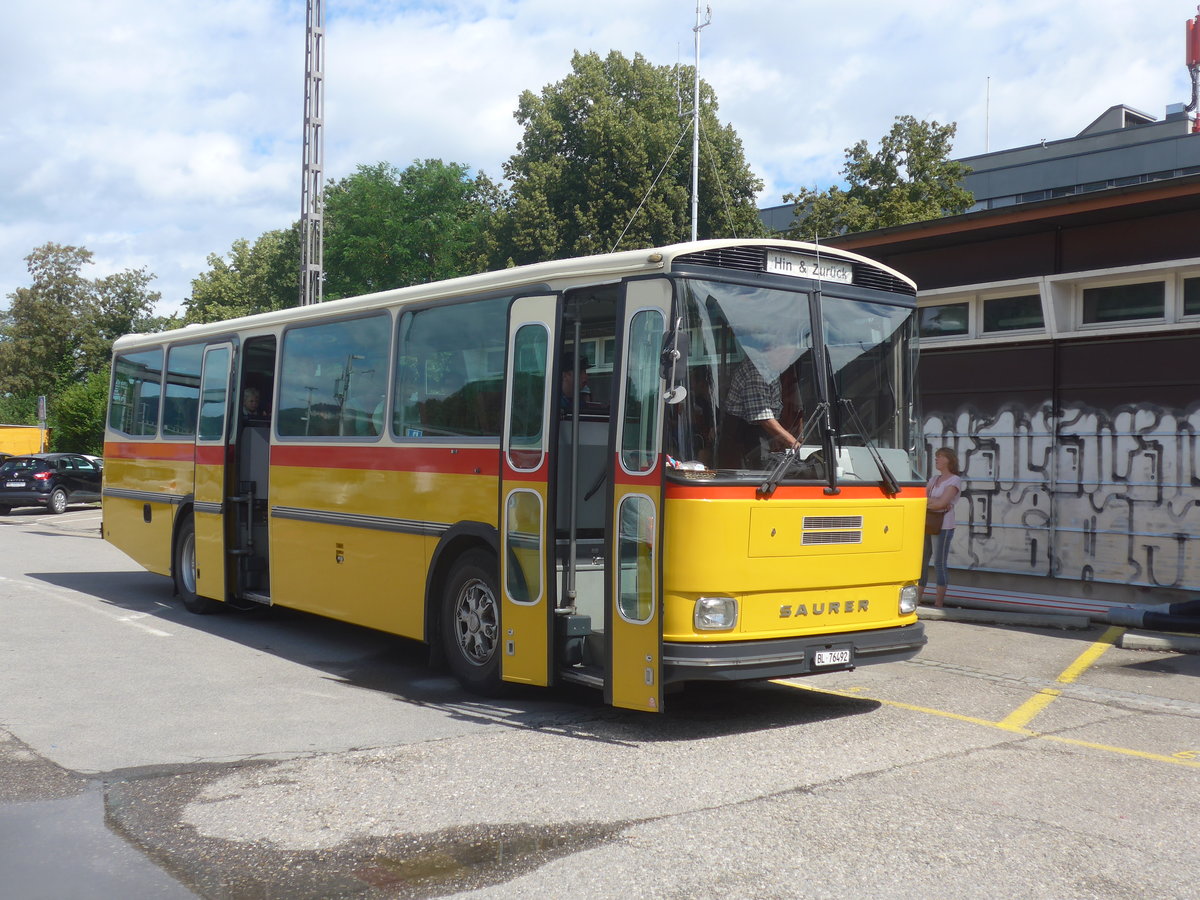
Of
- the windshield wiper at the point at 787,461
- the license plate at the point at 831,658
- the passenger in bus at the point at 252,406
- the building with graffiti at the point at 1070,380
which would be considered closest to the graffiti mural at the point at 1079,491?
the building with graffiti at the point at 1070,380

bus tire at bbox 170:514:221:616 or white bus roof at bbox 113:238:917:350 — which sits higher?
white bus roof at bbox 113:238:917:350

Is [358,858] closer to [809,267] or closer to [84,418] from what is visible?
[809,267]

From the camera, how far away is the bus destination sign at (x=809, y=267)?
23.8ft

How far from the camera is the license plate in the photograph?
7051 millimetres

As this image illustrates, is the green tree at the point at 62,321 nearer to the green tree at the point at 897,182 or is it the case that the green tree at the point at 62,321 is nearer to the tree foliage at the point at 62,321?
the tree foliage at the point at 62,321

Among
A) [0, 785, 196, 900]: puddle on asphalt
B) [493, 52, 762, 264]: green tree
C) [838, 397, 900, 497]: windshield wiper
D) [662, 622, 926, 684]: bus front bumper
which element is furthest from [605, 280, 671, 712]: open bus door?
[493, 52, 762, 264]: green tree

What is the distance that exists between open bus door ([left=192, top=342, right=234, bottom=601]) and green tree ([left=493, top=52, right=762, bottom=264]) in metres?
28.6

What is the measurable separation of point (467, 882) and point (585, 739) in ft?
7.88

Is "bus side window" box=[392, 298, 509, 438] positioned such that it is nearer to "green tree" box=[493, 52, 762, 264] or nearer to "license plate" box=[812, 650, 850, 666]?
"license plate" box=[812, 650, 850, 666]

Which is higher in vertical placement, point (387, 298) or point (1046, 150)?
point (1046, 150)

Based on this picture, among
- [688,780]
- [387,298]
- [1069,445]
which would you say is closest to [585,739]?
[688,780]

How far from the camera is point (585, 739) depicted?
22.8 feet

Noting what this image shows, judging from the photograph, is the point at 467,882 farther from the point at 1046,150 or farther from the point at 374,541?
the point at 1046,150

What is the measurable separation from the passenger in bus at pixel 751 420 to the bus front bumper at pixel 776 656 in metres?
1.07
